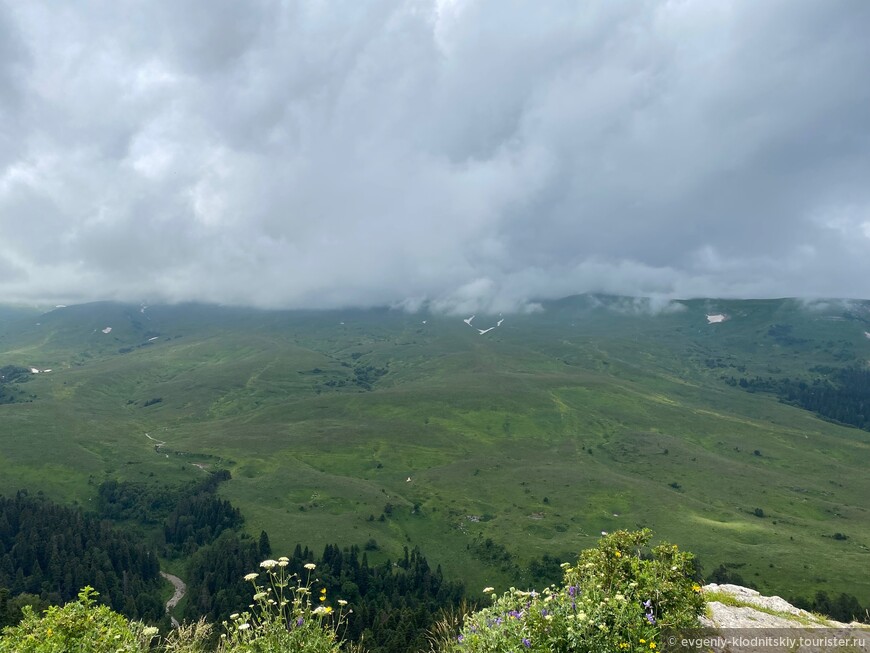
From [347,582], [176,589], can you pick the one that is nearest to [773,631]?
[347,582]

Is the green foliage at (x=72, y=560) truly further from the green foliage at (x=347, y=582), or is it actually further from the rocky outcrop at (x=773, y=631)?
the rocky outcrop at (x=773, y=631)

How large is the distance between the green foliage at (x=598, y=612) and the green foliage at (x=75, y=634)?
7.60m

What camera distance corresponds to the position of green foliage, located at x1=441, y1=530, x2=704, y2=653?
34.2ft

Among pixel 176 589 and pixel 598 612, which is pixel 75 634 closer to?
pixel 598 612

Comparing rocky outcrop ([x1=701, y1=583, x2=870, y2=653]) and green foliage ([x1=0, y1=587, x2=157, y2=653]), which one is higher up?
green foliage ([x1=0, y1=587, x2=157, y2=653])

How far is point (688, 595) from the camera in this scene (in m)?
12.9

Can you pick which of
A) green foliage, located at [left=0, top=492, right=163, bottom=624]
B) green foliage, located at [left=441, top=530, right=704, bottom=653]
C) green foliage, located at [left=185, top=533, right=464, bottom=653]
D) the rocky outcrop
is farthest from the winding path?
green foliage, located at [left=441, top=530, right=704, bottom=653]

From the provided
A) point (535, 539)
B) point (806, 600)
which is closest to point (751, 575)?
point (806, 600)

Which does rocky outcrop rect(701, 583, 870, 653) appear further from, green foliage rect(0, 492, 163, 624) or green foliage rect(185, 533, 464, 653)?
green foliage rect(0, 492, 163, 624)

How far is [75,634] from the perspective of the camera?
1069cm

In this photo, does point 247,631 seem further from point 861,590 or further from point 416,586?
point 861,590

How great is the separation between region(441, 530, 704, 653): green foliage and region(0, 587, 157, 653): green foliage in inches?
299

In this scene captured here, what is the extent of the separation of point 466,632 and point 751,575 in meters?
164

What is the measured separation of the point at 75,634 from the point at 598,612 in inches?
471
